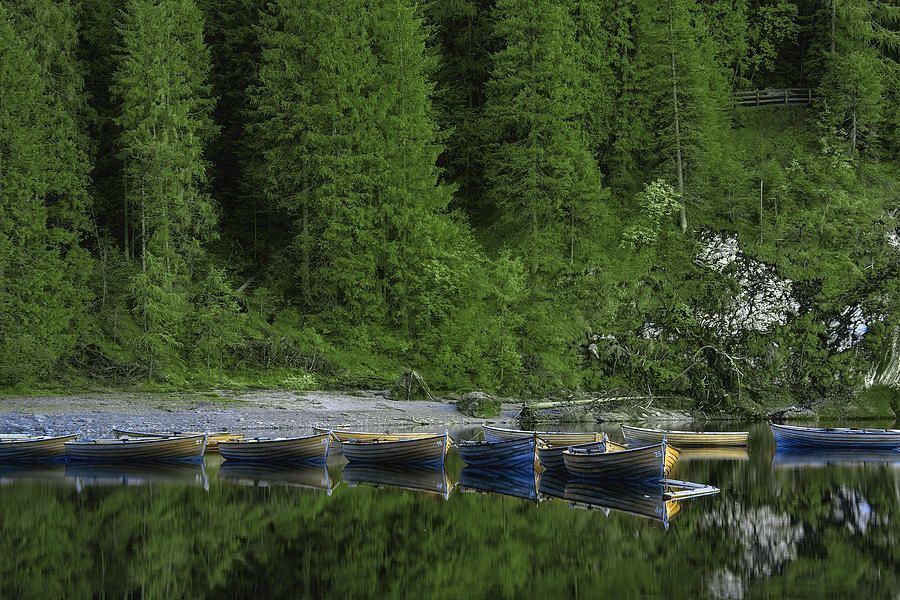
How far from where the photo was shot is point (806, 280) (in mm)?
48156

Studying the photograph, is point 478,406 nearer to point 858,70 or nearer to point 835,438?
point 835,438

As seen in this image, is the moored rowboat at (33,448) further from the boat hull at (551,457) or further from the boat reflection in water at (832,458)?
the boat reflection in water at (832,458)

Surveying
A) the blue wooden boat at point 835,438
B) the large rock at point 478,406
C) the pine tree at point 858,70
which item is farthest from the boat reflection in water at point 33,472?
the pine tree at point 858,70

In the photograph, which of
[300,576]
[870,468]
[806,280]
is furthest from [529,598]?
[806,280]

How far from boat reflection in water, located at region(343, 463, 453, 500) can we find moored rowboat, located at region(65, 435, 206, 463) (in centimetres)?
486

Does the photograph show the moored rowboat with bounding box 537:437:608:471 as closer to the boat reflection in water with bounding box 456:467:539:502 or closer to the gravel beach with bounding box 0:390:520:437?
the boat reflection in water with bounding box 456:467:539:502

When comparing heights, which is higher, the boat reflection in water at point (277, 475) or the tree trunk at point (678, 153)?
the tree trunk at point (678, 153)

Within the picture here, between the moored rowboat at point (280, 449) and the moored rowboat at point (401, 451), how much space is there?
2.68 feet

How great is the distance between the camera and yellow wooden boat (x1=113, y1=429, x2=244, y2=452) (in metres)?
33.6

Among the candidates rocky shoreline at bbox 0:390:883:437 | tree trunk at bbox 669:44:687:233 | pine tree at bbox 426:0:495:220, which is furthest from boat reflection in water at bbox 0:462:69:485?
tree trunk at bbox 669:44:687:233

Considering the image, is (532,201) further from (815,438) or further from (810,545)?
(810,545)

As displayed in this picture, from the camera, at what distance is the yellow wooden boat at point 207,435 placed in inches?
1323

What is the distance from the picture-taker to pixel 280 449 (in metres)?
32.4

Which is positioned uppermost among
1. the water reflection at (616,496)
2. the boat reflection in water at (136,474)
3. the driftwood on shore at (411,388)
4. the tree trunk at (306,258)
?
the tree trunk at (306,258)
